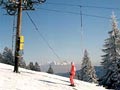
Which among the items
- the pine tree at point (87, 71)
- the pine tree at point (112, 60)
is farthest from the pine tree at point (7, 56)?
the pine tree at point (112, 60)

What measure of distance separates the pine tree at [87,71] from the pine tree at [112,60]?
24680mm

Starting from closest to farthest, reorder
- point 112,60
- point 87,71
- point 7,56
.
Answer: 1. point 112,60
2. point 87,71
3. point 7,56

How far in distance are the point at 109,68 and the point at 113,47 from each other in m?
3.56

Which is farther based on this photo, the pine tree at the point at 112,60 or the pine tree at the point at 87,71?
the pine tree at the point at 87,71

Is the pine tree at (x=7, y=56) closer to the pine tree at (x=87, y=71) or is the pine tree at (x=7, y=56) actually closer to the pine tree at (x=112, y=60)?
the pine tree at (x=87, y=71)

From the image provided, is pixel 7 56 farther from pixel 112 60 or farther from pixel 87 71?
pixel 112 60

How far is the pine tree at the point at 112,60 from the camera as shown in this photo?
50812mm

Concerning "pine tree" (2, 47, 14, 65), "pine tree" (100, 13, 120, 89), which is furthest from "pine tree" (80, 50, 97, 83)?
"pine tree" (2, 47, 14, 65)

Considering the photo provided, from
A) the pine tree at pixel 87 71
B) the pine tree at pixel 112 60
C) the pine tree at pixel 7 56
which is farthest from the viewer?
the pine tree at pixel 7 56

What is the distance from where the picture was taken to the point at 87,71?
79.2 meters

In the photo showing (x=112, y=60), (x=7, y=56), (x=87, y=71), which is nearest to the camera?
(x=112, y=60)

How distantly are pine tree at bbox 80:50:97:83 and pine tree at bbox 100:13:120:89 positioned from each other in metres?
24.7

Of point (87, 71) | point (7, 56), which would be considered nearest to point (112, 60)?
point (87, 71)

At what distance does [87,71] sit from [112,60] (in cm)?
2792
